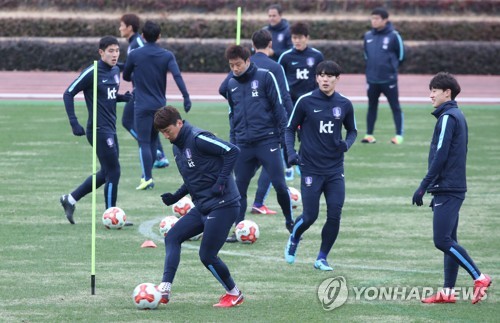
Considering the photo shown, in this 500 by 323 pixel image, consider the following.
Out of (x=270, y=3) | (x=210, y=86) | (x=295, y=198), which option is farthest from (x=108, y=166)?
(x=270, y=3)

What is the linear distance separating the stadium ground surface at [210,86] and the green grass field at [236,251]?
904cm

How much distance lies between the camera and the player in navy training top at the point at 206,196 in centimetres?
1029

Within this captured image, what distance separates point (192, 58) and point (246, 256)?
24140 millimetres

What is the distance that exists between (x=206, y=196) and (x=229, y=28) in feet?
94.6

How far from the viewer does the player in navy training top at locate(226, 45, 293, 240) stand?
1353cm

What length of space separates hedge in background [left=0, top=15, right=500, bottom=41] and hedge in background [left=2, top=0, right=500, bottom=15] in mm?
2002

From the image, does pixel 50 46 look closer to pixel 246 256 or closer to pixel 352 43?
pixel 352 43

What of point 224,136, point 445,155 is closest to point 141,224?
point 445,155

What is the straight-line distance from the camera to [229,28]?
1529 inches

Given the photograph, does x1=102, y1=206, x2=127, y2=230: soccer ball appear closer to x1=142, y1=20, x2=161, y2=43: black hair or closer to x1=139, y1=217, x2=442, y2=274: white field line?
x1=139, y1=217, x2=442, y2=274: white field line

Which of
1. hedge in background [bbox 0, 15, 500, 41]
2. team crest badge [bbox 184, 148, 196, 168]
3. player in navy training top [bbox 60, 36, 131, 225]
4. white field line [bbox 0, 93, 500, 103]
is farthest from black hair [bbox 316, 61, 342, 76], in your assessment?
hedge in background [bbox 0, 15, 500, 41]

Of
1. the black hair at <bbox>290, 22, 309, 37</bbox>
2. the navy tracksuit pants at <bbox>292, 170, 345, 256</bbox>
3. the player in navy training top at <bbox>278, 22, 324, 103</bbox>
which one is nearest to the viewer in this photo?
the navy tracksuit pants at <bbox>292, 170, 345, 256</bbox>

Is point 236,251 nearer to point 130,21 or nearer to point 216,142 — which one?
point 216,142

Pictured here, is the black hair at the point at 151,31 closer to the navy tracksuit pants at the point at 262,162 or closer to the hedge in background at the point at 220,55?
the navy tracksuit pants at the point at 262,162
